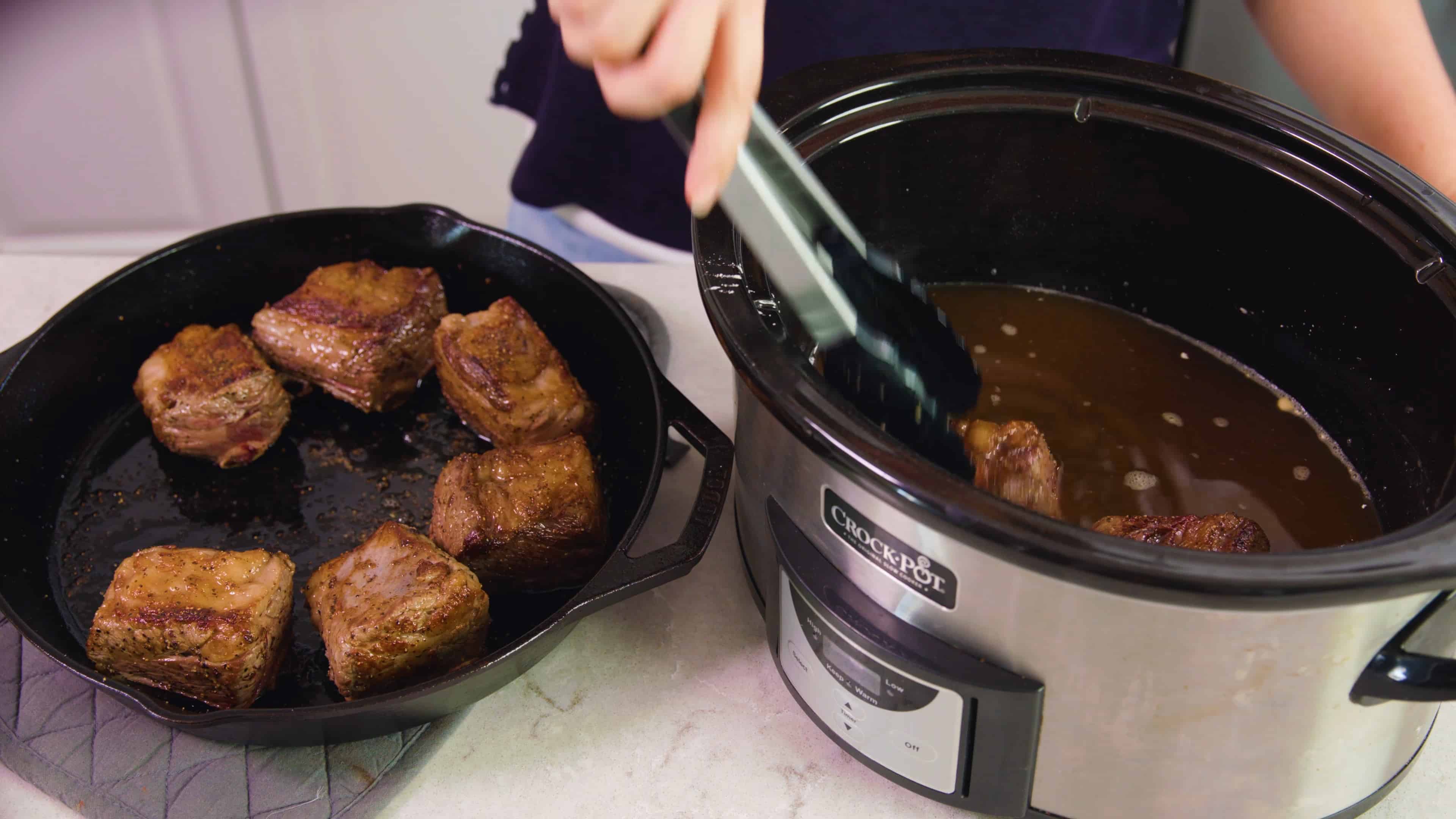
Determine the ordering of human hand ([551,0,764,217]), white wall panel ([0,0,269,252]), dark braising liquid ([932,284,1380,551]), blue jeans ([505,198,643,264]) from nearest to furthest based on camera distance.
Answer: human hand ([551,0,764,217]), dark braising liquid ([932,284,1380,551]), blue jeans ([505,198,643,264]), white wall panel ([0,0,269,252])

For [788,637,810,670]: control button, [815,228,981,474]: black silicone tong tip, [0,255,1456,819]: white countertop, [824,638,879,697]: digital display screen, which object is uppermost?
[815,228,981,474]: black silicone tong tip

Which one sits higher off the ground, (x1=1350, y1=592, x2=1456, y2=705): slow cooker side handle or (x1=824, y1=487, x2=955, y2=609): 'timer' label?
(x1=824, y1=487, x2=955, y2=609): 'timer' label

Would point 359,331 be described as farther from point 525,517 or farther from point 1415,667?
point 1415,667

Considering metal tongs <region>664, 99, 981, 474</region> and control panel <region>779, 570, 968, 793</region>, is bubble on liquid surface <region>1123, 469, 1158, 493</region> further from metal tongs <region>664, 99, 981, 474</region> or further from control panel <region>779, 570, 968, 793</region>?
control panel <region>779, 570, 968, 793</region>

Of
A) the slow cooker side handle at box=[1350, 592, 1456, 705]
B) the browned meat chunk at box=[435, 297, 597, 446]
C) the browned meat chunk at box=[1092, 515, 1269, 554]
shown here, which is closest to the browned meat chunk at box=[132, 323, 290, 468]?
the browned meat chunk at box=[435, 297, 597, 446]

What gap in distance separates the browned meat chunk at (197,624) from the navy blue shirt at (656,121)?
967 mm

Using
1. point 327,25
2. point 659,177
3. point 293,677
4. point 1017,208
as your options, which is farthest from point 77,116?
point 1017,208

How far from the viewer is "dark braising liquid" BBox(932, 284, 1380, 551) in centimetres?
122

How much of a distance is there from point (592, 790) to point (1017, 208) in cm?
88

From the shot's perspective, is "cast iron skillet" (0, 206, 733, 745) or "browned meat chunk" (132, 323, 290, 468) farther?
"browned meat chunk" (132, 323, 290, 468)

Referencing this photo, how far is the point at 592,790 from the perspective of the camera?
1097mm

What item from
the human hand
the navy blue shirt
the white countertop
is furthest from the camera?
the navy blue shirt

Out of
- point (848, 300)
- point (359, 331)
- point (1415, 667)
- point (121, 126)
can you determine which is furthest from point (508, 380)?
point (121, 126)

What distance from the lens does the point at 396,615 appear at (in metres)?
1.09
